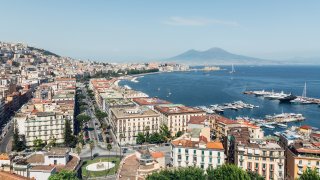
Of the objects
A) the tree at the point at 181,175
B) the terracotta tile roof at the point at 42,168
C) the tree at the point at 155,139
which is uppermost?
the tree at the point at 181,175

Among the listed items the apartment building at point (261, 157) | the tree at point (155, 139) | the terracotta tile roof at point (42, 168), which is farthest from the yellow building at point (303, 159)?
the tree at point (155, 139)

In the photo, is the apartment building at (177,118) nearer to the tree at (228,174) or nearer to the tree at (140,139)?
the tree at (140,139)

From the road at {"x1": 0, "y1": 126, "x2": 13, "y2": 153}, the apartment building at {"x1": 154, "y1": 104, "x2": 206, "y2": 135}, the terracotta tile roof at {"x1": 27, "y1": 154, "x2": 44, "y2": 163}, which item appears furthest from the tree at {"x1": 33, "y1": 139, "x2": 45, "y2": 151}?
the apartment building at {"x1": 154, "y1": 104, "x2": 206, "y2": 135}

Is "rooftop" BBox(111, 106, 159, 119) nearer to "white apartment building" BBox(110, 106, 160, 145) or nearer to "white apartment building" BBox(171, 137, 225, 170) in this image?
"white apartment building" BBox(110, 106, 160, 145)

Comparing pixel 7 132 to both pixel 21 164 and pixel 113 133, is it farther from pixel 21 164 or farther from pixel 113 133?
pixel 21 164

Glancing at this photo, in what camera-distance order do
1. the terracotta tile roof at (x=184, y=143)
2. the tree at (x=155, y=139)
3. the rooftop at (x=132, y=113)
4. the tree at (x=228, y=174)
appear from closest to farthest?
the tree at (x=228, y=174), the terracotta tile roof at (x=184, y=143), the tree at (x=155, y=139), the rooftop at (x=132, y=113)

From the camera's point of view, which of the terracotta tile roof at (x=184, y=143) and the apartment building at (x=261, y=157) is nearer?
the apartment building at (x=261, y=157)

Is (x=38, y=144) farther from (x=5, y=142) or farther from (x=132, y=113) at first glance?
(x=132, y=113)

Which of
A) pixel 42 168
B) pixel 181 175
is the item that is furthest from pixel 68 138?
pixel 181 175
